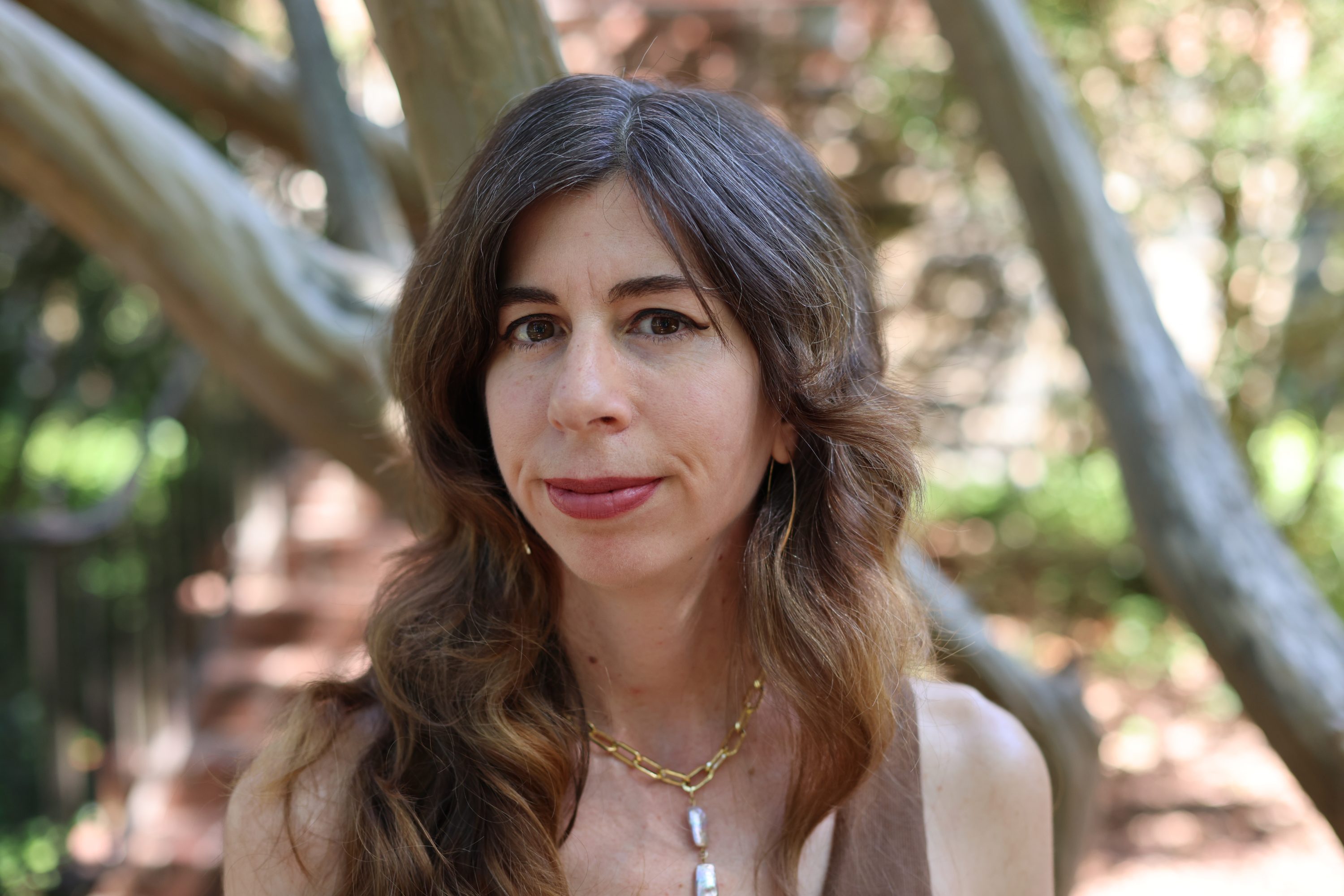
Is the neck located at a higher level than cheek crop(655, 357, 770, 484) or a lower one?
lower

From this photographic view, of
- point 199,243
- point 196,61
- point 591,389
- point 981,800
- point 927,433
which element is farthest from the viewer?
point 927,433

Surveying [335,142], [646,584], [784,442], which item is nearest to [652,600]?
[646,584]

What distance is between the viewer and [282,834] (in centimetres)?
143

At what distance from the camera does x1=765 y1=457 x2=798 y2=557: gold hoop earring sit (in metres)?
1.56

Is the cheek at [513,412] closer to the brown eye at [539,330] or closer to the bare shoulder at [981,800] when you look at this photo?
the brown eye at [539,330]

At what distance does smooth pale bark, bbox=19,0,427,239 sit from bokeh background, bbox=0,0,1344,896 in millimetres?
141

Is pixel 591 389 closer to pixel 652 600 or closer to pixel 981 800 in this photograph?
pixel 652 600

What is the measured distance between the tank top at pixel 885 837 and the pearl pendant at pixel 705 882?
16 centimetres

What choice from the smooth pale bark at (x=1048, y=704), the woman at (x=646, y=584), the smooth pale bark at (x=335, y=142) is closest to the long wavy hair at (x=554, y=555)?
the woman at (x=646, y=584)

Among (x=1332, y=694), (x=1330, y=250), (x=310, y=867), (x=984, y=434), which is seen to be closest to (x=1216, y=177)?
(x=1330, y=250)

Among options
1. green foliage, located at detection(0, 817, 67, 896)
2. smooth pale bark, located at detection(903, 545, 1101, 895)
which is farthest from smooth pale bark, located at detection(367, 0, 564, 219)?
green foliage, located at detection(0, 817, 67, 896)

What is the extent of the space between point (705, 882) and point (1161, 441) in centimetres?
127

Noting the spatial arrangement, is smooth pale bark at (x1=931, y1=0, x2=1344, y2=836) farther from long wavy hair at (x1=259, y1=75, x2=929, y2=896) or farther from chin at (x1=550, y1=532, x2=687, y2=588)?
chin at (x1=550, y1=532, x2=687, y2=588)

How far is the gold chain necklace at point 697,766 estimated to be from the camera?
1531mm
